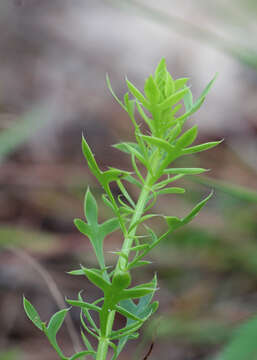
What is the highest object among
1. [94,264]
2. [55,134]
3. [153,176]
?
[153,176]

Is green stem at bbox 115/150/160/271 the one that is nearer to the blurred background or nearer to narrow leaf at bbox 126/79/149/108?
narrow leaf at bbox 126/79/149/108

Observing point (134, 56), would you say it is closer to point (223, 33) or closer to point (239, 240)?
point (223, 33)

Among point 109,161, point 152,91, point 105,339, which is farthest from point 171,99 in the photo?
point 109,161

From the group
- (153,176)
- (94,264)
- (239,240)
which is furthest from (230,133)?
(153,176)

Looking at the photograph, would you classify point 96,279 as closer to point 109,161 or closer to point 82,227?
point 82,227

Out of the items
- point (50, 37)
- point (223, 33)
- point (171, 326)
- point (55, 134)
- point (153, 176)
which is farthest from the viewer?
point (223, 33)

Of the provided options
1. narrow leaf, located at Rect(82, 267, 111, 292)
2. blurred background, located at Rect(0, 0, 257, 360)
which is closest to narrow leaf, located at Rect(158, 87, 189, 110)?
narrow leaf, located at Rect(82, 267, 111, 292)
